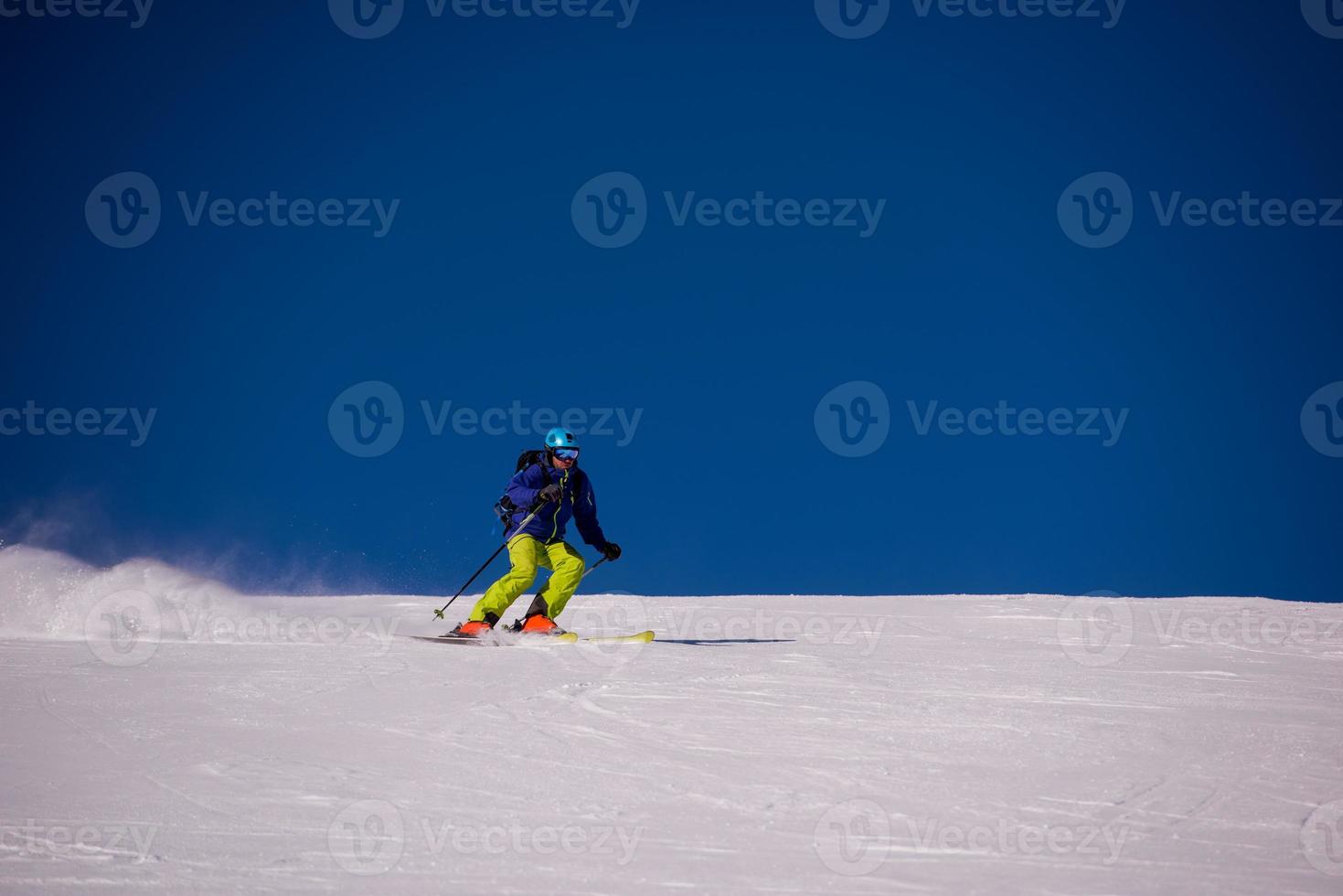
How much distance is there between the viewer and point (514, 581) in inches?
411

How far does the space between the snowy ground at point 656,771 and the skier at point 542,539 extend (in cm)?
114

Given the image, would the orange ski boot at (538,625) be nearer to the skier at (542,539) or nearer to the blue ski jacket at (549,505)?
the skier at (542,539)

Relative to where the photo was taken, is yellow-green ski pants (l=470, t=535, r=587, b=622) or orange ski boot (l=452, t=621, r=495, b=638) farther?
yellow-green ski pants (l=470, t=535, r=587, b=622)

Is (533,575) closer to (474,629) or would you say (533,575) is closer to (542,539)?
(542,539)

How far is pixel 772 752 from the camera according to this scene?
4949 millimetres

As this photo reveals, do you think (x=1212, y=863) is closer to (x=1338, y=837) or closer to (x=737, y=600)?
(x=1338, y=837)

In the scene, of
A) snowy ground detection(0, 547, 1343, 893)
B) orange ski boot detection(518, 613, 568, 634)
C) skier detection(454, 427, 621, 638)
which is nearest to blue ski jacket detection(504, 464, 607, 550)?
skier detection(454, 427, 621, 638)

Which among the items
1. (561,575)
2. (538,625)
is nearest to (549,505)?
(561,575)

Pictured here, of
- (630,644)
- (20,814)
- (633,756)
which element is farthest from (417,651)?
(20,814)

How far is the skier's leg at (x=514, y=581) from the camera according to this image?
10.4 metres

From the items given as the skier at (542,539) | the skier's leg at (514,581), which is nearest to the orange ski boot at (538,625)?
the skier at (542,539)

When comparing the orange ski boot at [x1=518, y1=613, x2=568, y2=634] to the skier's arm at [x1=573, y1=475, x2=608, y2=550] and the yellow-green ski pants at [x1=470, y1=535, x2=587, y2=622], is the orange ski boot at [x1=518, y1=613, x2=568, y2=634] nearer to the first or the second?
the yellow-green ski pants at [x1=470, y1=535, x2=587, y2=622]

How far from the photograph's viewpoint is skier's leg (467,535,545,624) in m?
10.4

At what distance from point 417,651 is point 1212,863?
6.77m
